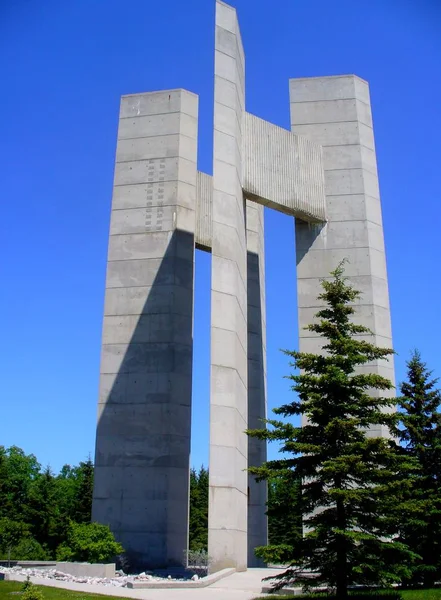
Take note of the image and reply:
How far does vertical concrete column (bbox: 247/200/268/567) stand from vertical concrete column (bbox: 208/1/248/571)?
5.68 metres

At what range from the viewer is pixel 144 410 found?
24.7 m

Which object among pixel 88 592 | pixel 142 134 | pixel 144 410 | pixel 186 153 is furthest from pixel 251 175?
pixel 88 592

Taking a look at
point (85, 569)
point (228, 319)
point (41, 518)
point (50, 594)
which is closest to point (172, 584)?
point (50, 594)

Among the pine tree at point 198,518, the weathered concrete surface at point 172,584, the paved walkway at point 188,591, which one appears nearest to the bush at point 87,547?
the paved walkway at point 188,591

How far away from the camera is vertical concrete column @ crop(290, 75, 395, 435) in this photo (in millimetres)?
23875

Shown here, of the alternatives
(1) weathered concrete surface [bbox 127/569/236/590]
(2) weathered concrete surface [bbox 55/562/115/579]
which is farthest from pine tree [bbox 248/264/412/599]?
(2) weathered concrete surface [bbox 55/562/115/579]

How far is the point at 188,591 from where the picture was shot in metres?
13.6

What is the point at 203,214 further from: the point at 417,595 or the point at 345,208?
the point at 417,595

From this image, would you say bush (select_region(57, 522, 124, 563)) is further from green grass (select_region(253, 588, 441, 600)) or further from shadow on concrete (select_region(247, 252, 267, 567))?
shadow on concrete (select_region(247, 252, 267, 567))

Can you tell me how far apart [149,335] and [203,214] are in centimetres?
611

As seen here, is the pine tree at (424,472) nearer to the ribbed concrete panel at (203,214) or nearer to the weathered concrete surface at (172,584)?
the weathered concrete surface at (172,584)

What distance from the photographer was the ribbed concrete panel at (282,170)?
23.9 m

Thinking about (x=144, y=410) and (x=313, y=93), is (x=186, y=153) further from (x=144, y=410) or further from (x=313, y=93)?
(x=144, y=410)

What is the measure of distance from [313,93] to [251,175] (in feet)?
19.4
